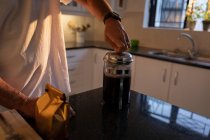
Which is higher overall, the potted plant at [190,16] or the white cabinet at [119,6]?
the white cabinet at [119,6]

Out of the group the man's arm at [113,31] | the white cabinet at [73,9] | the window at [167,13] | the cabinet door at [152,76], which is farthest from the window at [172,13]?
the man's arm at [113,31]

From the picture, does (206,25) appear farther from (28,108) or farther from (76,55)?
(28,108)

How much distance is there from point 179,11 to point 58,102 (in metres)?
2.53

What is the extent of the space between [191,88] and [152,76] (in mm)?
418

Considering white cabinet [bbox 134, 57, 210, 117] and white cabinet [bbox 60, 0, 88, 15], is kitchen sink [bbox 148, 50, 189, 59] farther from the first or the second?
white cabinet [bbox 60, 0, 88, 15]

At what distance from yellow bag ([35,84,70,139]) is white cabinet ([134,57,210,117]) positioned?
1.58 metres

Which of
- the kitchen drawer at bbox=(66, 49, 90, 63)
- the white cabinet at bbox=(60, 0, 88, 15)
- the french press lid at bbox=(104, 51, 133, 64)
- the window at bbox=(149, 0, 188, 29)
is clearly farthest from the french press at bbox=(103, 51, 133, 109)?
the window at bbox=(149, 0, 188, 29)

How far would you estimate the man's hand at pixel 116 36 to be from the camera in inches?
28.4

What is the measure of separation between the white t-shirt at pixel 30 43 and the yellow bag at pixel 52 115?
400 mm

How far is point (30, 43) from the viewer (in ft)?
2.79

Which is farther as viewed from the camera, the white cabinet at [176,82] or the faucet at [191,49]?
the faucet at [191,49]

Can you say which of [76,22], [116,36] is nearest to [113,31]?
[116,36]

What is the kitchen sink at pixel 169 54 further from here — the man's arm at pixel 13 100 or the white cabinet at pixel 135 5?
the man's arm at pixel 13 100

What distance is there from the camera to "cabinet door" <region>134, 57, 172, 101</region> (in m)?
2.02
